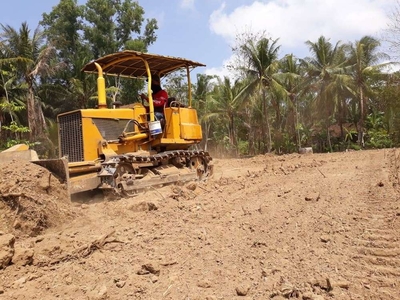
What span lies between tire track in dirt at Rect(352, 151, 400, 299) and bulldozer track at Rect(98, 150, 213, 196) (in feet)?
13.7

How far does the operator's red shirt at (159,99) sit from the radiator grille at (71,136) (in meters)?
1.92

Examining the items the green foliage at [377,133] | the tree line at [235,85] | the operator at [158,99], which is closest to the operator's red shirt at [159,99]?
the operator at [158,99]

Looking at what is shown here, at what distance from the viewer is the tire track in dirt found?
132 inches

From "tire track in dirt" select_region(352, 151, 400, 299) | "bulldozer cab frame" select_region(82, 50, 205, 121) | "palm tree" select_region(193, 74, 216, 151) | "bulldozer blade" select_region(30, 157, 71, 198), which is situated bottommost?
"tire track in dirt" select_region(352, 151, 400, 299)

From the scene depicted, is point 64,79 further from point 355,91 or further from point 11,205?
point 11,205

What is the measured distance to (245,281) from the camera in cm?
359

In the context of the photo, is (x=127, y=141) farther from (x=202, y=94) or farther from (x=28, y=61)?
(x=202, y=94)

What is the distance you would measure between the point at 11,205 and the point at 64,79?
27.9 metres

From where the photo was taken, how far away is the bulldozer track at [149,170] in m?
7.68

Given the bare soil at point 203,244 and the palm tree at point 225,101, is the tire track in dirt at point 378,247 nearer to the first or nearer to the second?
the bare soil at point 203,244

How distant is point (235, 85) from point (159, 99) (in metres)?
23.6

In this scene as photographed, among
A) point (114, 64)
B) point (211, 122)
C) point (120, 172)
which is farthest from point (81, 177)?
point (211, 122)

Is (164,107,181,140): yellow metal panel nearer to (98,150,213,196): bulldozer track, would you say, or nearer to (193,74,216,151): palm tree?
(98,150,213,196): bulldozer track

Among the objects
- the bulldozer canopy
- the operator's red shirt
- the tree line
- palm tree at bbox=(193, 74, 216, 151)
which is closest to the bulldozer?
the bulldozer canopy
